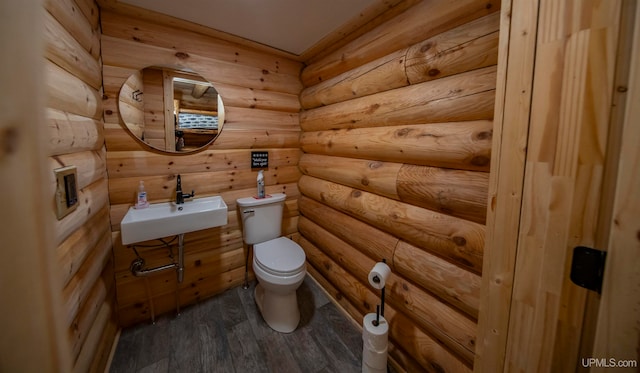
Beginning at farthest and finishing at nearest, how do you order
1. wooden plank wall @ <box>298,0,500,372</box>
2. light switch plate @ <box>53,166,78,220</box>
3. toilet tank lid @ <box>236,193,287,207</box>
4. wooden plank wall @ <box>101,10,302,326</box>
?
toilet tank lid @ <box>236,193,287,207</box> → wooden plank wall @ <box>101,10,302,326</box> → wooden plank wall @ <box>298,0,500,372</box> → light switch plate @ <box>53,166,78,220</box>

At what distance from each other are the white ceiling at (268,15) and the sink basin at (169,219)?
133cm

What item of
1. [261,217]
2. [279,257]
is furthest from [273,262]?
[261,217]

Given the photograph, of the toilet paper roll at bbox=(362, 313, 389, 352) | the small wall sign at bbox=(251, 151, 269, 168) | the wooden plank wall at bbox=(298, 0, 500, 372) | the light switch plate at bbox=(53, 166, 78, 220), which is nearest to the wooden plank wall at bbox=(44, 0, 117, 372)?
the light switch plate at bbox=(53, 166, 78, 220)

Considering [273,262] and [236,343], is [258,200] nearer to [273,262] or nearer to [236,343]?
[273,262]

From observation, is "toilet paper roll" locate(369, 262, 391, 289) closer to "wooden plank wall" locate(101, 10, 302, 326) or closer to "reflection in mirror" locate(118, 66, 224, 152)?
"wooden plank wall" locate(101, 10, 302, 326)

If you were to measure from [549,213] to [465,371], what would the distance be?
3.10 feet

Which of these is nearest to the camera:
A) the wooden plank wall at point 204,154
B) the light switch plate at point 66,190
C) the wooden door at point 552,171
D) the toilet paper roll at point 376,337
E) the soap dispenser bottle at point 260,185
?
the wooden door at point 552,171

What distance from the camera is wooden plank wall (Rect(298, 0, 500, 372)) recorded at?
106 centimetres

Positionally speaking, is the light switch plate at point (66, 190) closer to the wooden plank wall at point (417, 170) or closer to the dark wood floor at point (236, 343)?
the dark wood floor at point (236, 343)

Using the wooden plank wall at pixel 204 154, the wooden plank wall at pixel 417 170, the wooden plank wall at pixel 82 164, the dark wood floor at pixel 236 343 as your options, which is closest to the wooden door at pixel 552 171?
the wooden plank wall at pixel 417 170

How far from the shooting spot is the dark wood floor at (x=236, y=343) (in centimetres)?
146

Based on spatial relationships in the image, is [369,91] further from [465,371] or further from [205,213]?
[465,371]

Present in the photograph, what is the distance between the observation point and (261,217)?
2.07m

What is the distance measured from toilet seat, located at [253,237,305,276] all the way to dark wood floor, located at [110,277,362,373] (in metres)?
0.49
